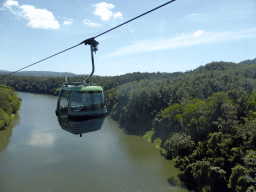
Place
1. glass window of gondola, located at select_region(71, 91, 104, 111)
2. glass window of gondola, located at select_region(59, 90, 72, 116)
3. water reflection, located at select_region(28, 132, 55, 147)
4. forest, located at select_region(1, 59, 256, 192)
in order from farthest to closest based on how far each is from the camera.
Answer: water reflection, located at select_region(28, 132, 55, 147) → forest, located at select_region(1, 59, 256, 192) → glass window of gondola, located at select_region(71, 91, 104, 111) → glass window of gondola, located at select_region(59, 90, 72, 116)

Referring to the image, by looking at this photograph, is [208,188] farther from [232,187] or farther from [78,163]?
[78,163]

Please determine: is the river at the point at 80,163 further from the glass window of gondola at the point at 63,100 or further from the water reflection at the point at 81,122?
the water reflection at the point at 81,122

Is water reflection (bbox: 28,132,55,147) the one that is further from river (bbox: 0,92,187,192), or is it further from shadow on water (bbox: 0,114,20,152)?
shadow on water (bbox: 0,114,20,152)

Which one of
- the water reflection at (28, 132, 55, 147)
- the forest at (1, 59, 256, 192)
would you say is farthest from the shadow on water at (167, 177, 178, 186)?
the water reflection at (28, 132, 55, 147)

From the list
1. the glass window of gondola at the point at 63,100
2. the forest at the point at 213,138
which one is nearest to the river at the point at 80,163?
the forest at the point at 213,138

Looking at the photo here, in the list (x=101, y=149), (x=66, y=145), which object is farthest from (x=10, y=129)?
(x=101, y=149)

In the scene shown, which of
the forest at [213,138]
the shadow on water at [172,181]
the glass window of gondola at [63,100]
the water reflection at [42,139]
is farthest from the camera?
the water reflection at [42,139]

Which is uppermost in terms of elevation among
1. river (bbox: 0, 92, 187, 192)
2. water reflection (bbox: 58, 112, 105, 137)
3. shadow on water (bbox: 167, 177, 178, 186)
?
water reflection (bbox: 58, 112, 105, 137)

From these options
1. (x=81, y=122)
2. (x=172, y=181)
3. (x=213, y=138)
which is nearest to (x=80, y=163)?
(x=172, y=181)
